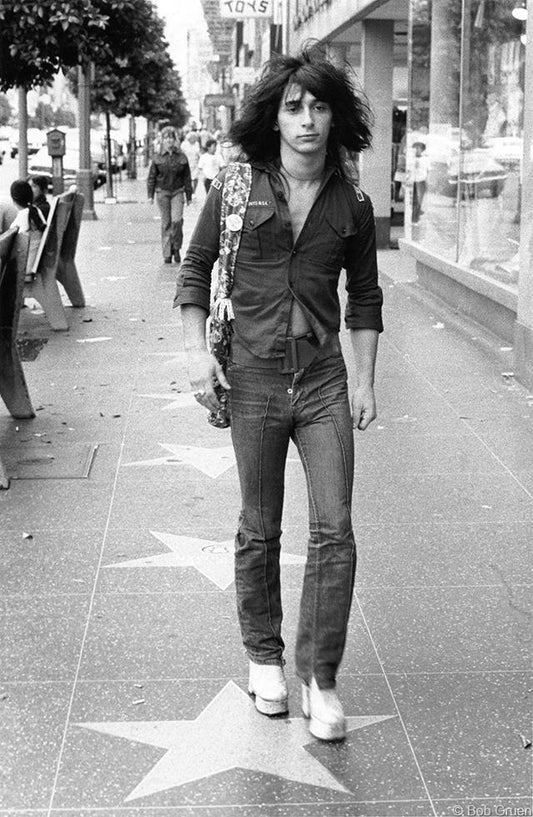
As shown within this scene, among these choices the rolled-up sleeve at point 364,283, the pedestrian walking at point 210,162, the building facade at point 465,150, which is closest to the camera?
the rolled-up sleeve at point 364,283

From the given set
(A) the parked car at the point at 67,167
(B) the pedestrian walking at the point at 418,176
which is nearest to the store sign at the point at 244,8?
(A) the parked car at the point at 67,167

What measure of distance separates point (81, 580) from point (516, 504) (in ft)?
7.28

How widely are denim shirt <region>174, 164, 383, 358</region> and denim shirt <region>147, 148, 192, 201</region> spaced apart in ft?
49.6

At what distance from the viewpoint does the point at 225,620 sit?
16.5 feet

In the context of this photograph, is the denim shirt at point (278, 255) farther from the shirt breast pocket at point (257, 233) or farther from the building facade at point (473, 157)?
the building facade at point (473, 157)

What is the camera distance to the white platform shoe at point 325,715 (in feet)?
13.3

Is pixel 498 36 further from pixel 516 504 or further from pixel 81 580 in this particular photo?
pixel 81 580

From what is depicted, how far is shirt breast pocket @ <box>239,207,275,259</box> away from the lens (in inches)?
157

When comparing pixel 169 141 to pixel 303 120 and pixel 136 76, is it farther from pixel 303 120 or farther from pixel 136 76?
pixel 303 120

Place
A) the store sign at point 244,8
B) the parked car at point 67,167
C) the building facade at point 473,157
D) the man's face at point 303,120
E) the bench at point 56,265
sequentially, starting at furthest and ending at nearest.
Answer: the parked car at point 67,167
the store sign at point 244,8
the bench at point 56,265
the building facade at point 473,157
the man's face at point 303,120

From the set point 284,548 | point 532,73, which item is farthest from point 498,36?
Result: point 284,548

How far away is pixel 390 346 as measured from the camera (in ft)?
37.7

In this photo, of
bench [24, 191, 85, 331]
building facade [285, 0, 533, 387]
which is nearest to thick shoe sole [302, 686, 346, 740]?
building facade [285, 0, 533, 387]

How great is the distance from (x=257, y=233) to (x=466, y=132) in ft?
33.5
